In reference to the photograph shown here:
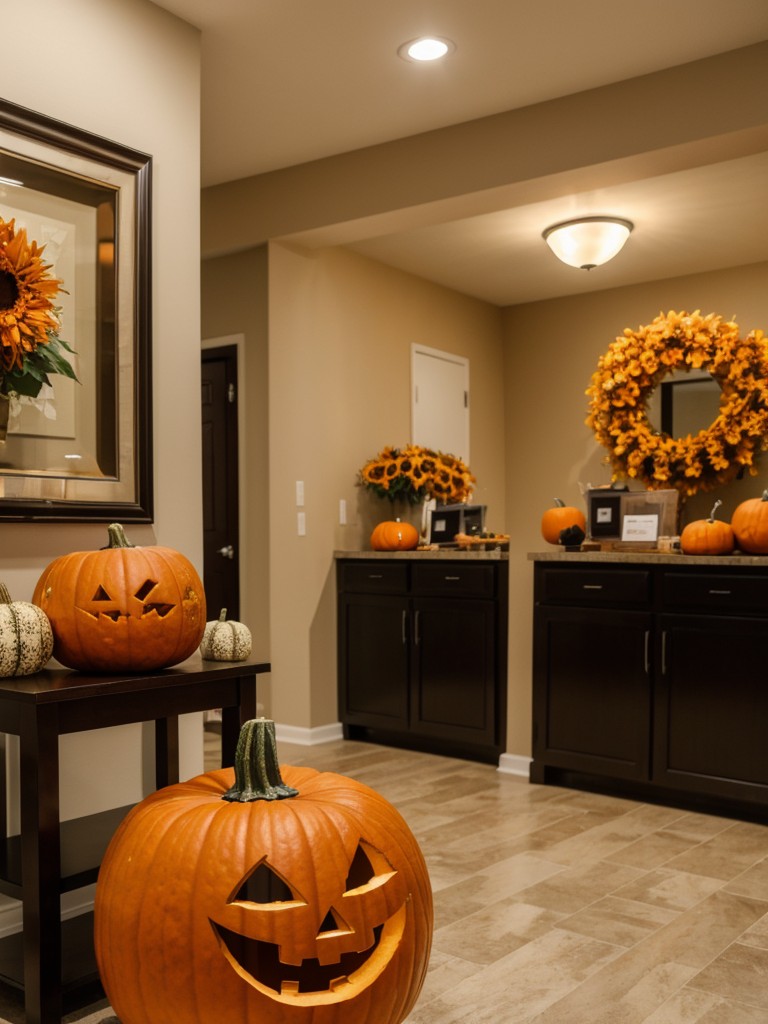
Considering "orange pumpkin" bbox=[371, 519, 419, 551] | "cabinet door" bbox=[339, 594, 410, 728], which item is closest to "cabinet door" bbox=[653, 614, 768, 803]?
"cabinet door" bbox=[339, 594, 410, 728]

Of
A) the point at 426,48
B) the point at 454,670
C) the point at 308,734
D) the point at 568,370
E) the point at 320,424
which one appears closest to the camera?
the point at 426,48

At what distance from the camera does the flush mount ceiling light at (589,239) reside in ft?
15.5

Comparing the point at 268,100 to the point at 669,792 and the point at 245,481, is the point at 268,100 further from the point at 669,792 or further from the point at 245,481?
the point at 669,792

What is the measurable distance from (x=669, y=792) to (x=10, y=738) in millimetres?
2504

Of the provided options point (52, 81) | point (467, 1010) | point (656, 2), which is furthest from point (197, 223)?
point (467, 1010)

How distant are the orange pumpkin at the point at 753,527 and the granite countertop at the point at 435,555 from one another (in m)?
1.03

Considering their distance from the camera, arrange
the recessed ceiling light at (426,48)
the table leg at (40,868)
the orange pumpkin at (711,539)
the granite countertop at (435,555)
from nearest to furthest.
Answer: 1. the table leg at (40,868)
2. the recessed ceiling light at (426,48)
3. the orange pumpkin at (711,539)
4. the granite countertop at (435,555)

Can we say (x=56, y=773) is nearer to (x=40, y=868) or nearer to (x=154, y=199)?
(x=40, y=868)

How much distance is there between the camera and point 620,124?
11.7ft

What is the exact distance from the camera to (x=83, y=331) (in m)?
2.59

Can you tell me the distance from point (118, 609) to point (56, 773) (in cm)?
33

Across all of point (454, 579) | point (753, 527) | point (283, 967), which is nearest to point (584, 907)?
point (283, 967)

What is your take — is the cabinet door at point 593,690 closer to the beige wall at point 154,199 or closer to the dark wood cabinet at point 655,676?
the dark wood cabinet at point 655,676

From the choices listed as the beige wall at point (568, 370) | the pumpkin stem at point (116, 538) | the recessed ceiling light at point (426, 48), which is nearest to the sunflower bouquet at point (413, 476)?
the beige wall at point (568, 370)
